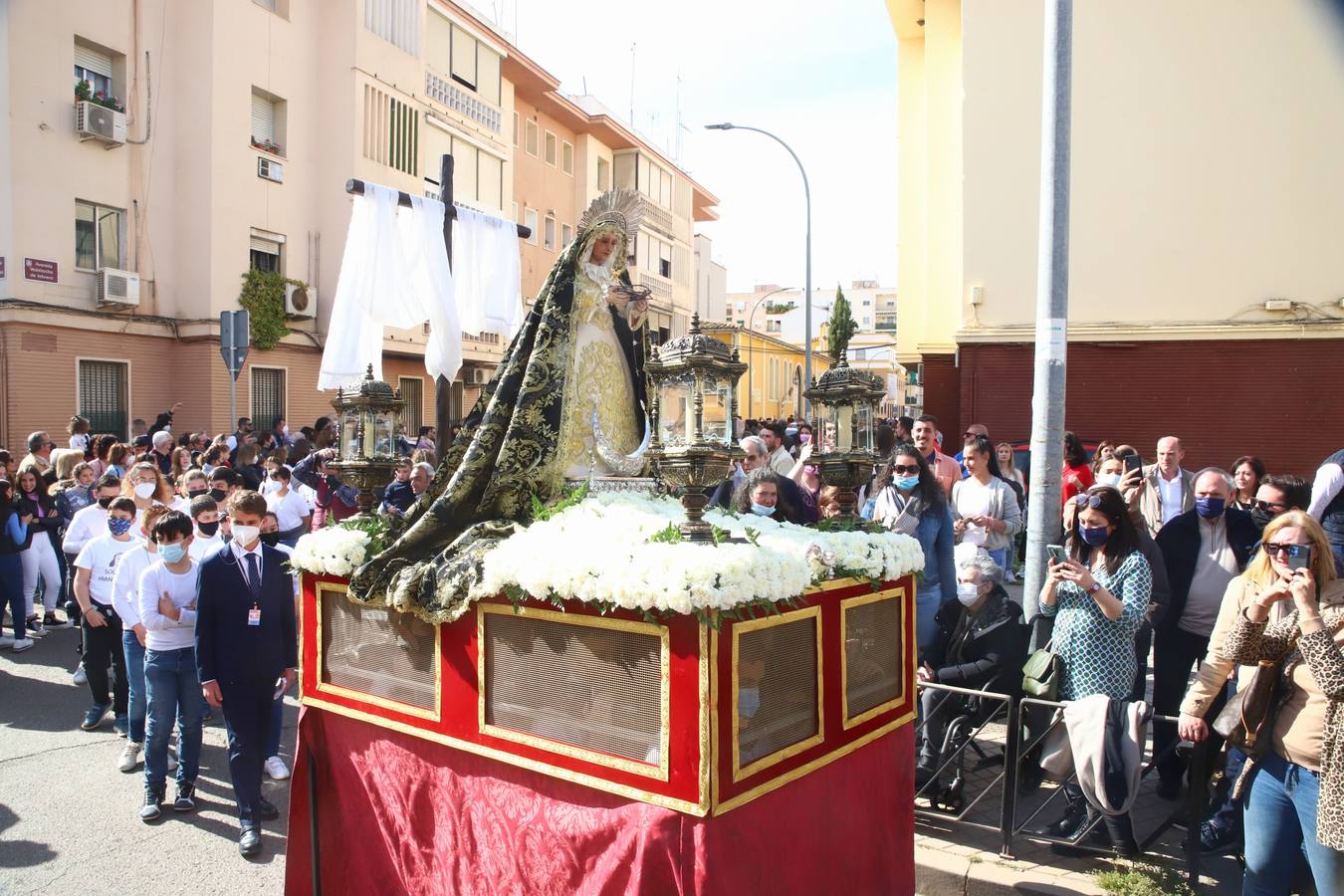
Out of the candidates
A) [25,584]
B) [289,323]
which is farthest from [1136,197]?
[289,323]

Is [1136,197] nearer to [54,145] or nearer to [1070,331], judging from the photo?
[1070,331]

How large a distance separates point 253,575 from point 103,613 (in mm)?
2308

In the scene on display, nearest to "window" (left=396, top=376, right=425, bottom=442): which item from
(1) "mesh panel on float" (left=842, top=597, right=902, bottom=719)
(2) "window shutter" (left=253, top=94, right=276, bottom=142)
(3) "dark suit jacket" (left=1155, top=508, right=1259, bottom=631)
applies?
(2) "window shutter" (left=253, top=94, right=276, bottom=142)

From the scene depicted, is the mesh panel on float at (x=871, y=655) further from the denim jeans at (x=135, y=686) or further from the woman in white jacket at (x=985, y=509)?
the denim jeans at (x=135, y=686)

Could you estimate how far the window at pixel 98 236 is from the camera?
17.1 m

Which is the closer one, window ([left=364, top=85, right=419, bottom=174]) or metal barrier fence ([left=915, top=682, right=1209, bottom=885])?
metal barrier fence ([left=915, top=682, right=1209, bottom=885])

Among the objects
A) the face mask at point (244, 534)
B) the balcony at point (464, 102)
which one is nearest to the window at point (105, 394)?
the balcony at point (464, 102)

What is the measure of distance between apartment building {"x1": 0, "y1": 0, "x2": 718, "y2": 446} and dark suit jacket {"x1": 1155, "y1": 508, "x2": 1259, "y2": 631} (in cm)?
1367

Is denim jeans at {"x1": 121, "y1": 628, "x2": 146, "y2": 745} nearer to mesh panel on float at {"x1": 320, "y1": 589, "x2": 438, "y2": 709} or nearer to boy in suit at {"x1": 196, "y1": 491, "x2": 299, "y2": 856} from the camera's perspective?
boy in suit at {"x1": 196, "y1": 491, "x2": 299, "y2": 856}

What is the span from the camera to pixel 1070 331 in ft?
46.6

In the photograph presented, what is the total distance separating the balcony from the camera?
2361 cm

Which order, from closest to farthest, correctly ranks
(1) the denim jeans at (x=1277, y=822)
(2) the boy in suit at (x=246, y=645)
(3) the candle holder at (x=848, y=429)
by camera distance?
(1) the denim jeans at (x=1277, y=822), (3) the candle holder at (x=848, y=429), (2) the boy in suit at (x=246, y=645)

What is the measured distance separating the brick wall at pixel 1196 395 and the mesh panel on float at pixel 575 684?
1240cm

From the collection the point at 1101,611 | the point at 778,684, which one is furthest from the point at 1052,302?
the point at 778,684
